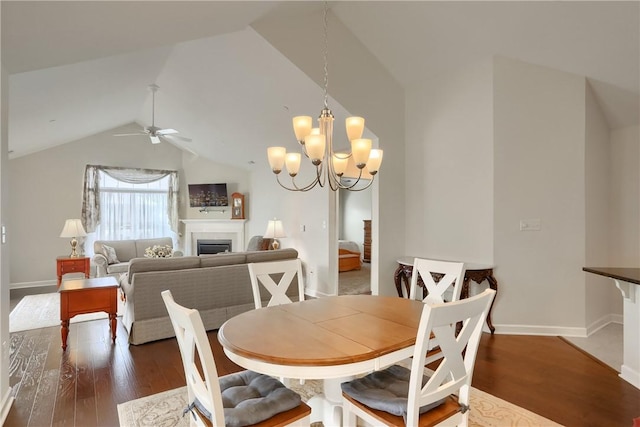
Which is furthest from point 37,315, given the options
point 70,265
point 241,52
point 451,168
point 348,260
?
point 451,168

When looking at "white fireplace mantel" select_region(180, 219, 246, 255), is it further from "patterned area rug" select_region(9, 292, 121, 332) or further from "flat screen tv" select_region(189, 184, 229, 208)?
"patterned area rug" select_region(9, 292, 121, 332)

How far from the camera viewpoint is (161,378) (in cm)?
290

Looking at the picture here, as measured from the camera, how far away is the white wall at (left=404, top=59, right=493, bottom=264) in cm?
404

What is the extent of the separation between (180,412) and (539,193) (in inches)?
156

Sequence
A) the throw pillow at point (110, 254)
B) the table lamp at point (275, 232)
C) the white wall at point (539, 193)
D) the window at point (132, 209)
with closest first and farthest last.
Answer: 1. the white wall at point (539, 193)
2. the table lamp at point (275, 232)
3. the throw pillow at point (110, 254)
4. the window at point (132, 209)

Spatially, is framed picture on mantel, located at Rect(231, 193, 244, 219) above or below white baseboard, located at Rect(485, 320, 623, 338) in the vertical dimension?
above

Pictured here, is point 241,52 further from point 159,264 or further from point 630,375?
point 630,375

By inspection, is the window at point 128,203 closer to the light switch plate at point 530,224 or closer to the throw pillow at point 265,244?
the throw pillow at point 265,244

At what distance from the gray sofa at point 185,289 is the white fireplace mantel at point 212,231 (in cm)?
396

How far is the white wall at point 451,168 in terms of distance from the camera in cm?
404

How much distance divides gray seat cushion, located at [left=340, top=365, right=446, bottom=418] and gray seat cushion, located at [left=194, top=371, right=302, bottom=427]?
0.96 ft

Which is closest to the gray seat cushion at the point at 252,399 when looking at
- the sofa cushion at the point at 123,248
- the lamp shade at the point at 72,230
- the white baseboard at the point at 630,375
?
the white baseboard at the point at 630,375

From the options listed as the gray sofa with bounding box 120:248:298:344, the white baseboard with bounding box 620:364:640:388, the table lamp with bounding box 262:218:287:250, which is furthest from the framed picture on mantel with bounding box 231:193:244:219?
the white baseboard with bounding box 620:364:640:388

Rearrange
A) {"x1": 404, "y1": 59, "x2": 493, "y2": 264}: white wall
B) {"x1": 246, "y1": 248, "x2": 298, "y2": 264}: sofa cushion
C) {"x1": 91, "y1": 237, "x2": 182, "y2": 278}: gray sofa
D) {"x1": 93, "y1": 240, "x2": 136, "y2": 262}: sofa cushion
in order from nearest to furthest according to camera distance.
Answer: {"x1": 404, "y1": 59, "x2": 493, "y2": 264}: white wall, {"x1": 246, "y1": 248, "x2": 298, "y2": 264}: sofa cushion, {"x1": 91, "y1": 237, "x2": 182, "y2": 278}: gray sofa, {"x1": 93, "y1": 240, "x2": 136, "y2": 262}: sofa cushion
